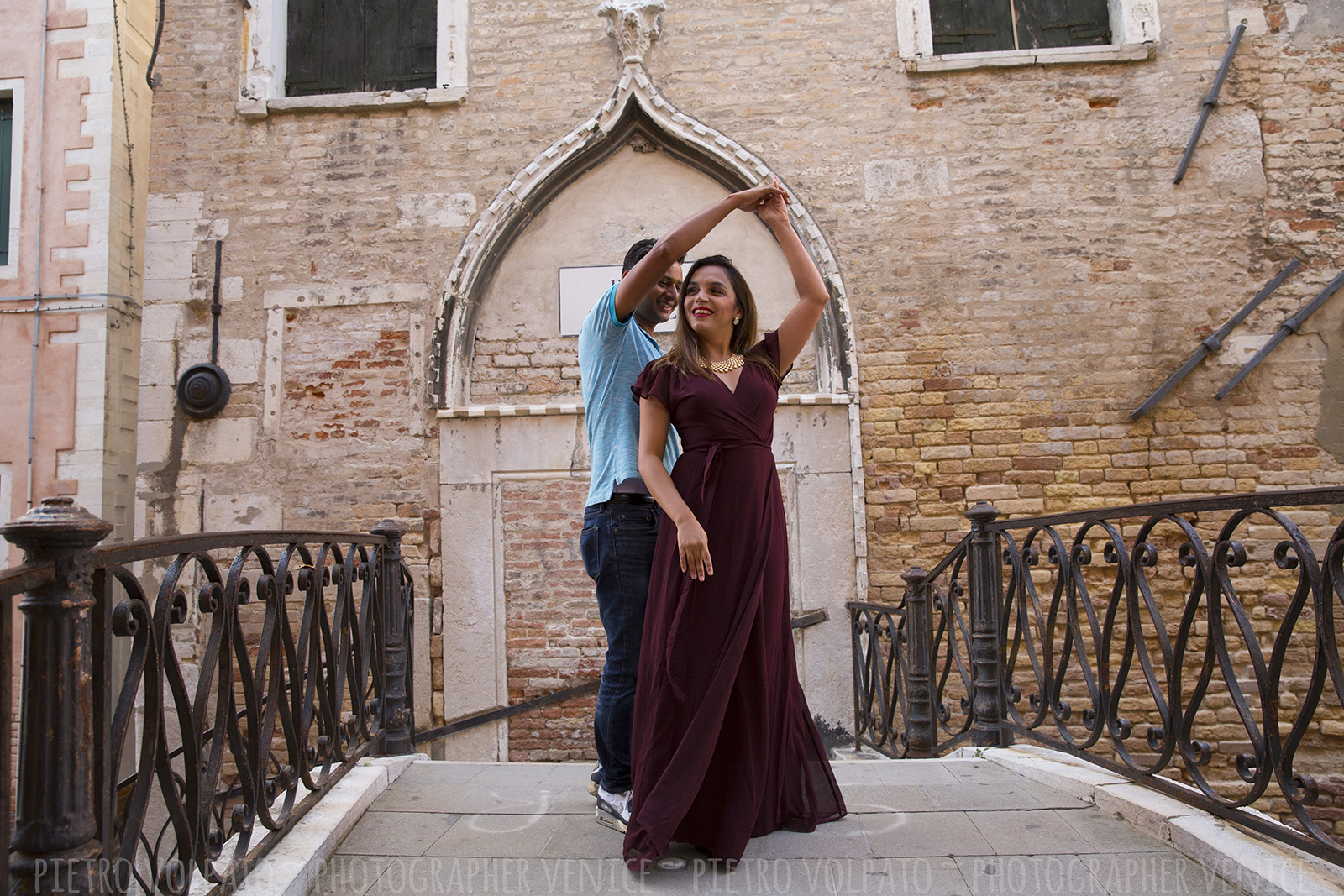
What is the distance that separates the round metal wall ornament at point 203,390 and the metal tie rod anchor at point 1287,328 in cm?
680

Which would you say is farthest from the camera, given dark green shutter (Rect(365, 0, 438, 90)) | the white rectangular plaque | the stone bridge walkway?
dark green shutter (Rect(365, 0, 438, 90))

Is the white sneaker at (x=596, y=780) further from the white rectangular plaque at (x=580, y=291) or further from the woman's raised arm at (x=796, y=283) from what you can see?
the white rectangular plaque at (x=580, y=291)

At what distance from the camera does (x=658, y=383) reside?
2.23 meters

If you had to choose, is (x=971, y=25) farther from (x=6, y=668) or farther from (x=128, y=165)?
(x=6, y=668)

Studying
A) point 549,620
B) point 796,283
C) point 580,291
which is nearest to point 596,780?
point 796,283

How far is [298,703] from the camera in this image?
2.51 metres

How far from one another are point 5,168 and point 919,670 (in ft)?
26.1

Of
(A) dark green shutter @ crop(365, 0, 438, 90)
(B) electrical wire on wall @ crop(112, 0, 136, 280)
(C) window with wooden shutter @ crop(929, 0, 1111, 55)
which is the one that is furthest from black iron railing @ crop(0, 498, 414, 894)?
(C) window with wooden shutter @ crop(929, 0, 1111, 55)

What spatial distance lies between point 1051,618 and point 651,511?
1578mm

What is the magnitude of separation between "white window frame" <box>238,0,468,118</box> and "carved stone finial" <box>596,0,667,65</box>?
1113mm

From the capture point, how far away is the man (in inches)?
91.7

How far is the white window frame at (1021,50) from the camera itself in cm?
604

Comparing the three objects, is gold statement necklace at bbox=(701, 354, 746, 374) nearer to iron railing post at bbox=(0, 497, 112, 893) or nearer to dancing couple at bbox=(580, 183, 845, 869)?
dancing couple at bbox=(580, 183, 845, 869)

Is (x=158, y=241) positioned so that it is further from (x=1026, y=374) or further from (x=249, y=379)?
(x=1026, y=374)
